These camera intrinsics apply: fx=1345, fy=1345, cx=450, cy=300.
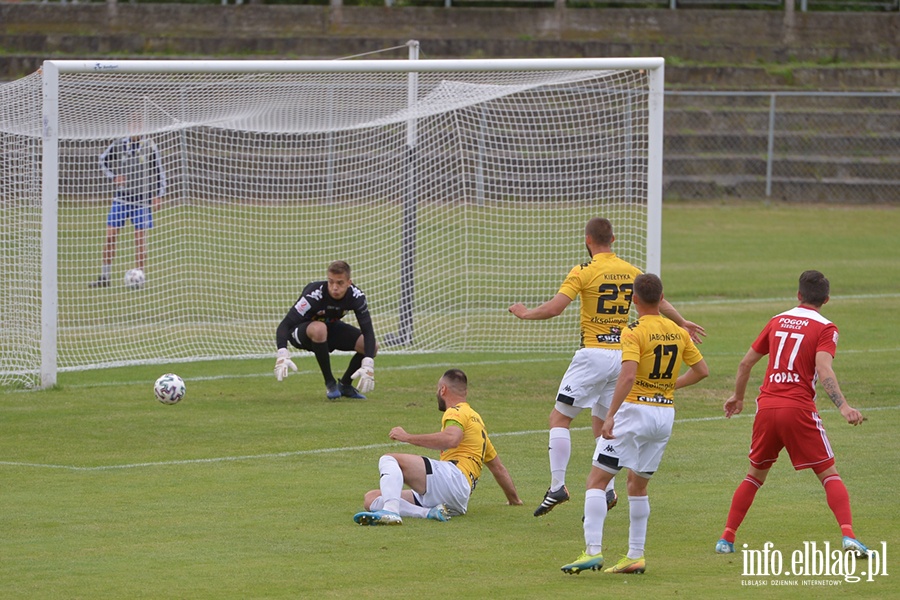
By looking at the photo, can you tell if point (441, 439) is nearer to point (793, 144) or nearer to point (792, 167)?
point (792, 167)

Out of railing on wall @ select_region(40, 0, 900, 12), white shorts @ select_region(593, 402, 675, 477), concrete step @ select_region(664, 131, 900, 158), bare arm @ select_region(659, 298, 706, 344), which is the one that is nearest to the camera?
white shorts @ select_region(593, 402, 675, 477)

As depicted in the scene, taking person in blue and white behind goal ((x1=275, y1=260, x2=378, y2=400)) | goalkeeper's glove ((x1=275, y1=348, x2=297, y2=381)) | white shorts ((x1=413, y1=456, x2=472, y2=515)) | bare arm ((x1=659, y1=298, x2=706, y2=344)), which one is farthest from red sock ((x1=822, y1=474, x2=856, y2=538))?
person in blue and white behind goal ((x1=275, y1=260, x2=378, y2=400))

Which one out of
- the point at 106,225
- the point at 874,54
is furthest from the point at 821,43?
the point at 106,225

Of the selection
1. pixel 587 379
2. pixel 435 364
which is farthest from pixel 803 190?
pixel 587 379

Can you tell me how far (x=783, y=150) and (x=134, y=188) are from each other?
18.7 metres

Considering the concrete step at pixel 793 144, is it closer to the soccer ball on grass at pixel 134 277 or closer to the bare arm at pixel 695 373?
the soccer ball on grass at pixel 134 277

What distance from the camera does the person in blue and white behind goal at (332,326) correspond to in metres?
12.7

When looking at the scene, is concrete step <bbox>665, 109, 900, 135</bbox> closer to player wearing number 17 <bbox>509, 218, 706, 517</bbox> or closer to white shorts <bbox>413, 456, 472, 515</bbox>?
player wearing number 17 <bbox>509, 218, 706, 517</bbox>

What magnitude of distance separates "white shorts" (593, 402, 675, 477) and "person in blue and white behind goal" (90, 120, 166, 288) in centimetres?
1030

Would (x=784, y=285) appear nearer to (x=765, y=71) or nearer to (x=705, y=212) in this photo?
(x=705, y=212)

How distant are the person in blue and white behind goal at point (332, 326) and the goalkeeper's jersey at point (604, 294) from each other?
369 centimetres

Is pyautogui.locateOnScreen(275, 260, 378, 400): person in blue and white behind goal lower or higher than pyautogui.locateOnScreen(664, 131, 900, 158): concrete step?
lower

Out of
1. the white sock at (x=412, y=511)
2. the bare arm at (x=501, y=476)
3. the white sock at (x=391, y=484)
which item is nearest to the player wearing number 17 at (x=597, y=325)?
the bare arm at (x=501, y=476)

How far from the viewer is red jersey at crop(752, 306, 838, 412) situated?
296 inches
